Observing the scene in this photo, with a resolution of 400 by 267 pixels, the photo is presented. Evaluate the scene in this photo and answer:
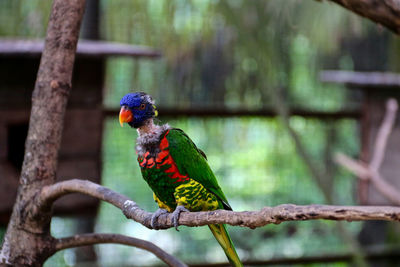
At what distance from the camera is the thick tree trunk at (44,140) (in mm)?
1243

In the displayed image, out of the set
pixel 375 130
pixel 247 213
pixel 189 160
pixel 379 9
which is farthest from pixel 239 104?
pixel 247 213

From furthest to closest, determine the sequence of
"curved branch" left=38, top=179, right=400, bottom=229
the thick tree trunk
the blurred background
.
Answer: the blurred background, the thick tree trunk, "curved branch" left=38, top=179, right=400, bottom=229

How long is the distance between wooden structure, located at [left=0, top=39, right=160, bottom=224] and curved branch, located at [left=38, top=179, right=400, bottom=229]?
0.82 meters

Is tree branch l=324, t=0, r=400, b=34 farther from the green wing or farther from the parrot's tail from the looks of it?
the parrot's tail

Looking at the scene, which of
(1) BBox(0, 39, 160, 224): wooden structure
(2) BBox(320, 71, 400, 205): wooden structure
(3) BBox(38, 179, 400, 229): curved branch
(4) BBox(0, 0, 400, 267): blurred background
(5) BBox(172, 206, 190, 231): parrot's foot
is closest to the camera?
(3) BBox(38, 179, 400, 229): curved branch

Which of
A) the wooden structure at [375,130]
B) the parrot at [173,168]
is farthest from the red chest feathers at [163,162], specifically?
the wooden structure at [375,130]

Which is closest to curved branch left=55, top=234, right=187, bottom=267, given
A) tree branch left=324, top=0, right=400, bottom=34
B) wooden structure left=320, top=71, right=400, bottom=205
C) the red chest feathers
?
the red chest feathers

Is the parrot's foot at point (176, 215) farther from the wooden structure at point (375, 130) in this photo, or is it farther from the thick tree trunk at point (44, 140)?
the wooden structure at point (375, 130)

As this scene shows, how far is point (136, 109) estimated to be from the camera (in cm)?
122

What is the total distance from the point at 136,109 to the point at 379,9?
0.60 m

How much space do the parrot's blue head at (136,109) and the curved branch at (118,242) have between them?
0.27 m

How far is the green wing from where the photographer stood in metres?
1.29

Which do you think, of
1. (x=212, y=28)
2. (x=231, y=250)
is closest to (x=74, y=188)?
(x=231, y=250)

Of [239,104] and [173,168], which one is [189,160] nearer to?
[173,168]
